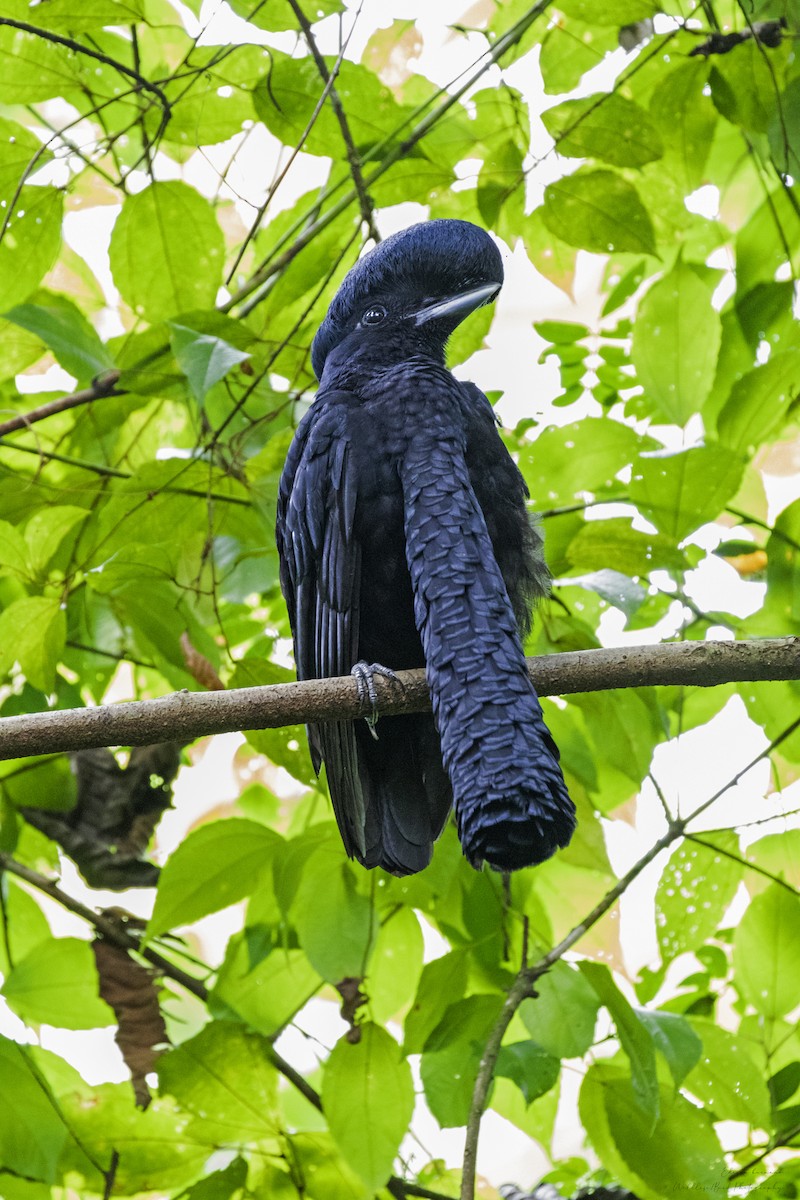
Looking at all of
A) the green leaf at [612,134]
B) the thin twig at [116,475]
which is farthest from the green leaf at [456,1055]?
the green leaf at [612,134]

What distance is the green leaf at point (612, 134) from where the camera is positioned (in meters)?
2.24

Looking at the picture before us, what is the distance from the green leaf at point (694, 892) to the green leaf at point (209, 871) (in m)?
0.76

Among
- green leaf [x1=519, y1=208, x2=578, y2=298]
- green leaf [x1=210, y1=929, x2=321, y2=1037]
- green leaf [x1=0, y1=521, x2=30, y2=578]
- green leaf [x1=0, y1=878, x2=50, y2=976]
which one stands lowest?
green leaf [x1=210, y1=929, x2=321, y2=1037]

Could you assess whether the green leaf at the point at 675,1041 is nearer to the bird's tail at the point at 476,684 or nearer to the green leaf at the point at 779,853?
the green leaf at the point at 779,853

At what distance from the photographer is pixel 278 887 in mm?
2045

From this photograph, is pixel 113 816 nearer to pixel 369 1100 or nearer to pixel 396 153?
pixel 369 1100

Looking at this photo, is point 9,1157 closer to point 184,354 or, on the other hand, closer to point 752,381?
point 184,354

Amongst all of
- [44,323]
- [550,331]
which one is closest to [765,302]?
[550,331]

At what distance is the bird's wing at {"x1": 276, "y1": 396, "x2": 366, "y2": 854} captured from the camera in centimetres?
197

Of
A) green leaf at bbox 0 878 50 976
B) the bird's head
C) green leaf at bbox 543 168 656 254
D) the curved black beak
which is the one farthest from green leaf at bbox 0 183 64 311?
green leaf at bbox 0 878 50 976

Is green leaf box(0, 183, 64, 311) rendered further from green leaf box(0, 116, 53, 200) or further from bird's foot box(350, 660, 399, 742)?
bird's foot box(350, 660, 399, 742)

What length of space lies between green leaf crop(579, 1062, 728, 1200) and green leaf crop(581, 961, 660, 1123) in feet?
0.26

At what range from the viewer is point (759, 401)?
220 cm

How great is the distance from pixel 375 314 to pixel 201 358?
1.62 ft
